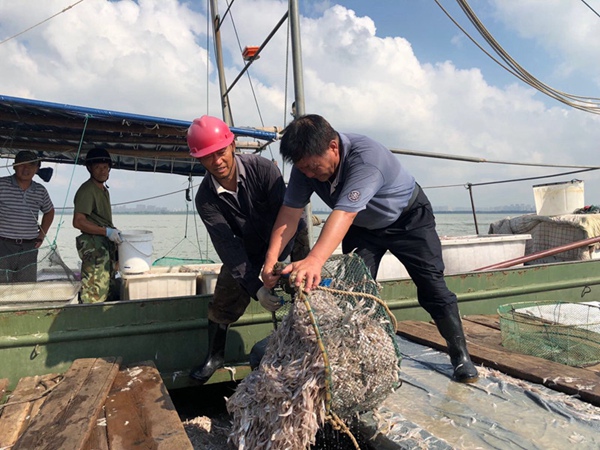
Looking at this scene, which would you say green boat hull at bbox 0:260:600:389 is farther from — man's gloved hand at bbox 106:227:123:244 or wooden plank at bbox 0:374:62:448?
man's gloved hand at bbox 106:227:123:244

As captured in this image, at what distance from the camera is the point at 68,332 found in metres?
3.85

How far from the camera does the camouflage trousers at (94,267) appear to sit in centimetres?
446

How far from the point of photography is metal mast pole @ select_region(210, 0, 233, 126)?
27.9 ft

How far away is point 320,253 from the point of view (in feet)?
8.20

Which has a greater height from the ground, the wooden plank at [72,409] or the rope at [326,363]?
the rope at [326,363]

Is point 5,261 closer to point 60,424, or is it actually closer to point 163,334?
point 163,334

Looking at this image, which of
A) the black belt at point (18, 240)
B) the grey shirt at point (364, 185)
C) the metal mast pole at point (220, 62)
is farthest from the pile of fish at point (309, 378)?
the metal mast pole at point (220, 62)

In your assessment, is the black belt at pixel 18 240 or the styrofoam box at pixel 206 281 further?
the black belt at pixel 18 240

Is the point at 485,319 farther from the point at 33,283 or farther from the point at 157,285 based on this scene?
the point at 33,283

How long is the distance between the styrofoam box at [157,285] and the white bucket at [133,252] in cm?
11

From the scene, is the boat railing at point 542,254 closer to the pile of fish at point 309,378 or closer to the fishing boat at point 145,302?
the fishing boat at point 145,302

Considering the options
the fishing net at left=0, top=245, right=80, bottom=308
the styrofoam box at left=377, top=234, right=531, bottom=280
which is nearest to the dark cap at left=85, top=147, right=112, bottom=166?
the fishing net at left=0, top=245, right=80, bottom=308

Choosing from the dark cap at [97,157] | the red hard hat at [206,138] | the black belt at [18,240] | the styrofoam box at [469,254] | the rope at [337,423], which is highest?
the dark cap at [97,157]

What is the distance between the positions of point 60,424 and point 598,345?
399 centimetres
